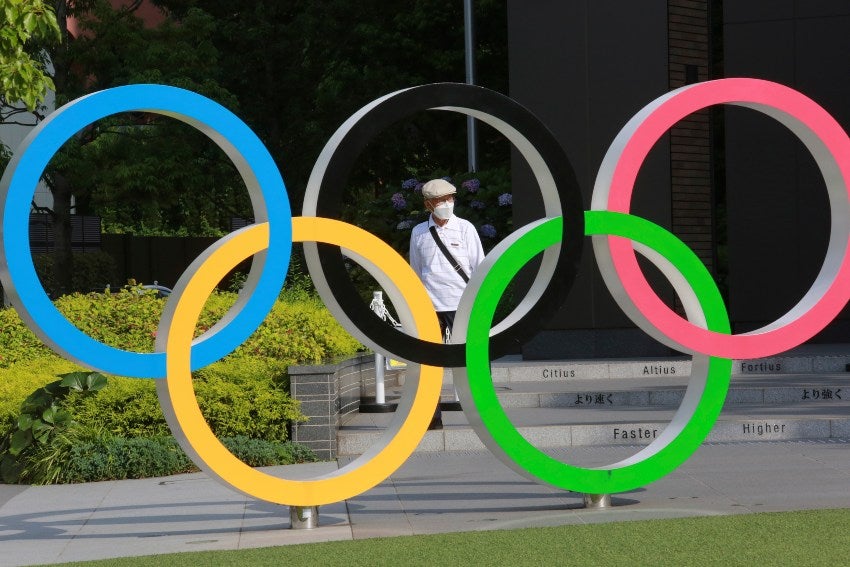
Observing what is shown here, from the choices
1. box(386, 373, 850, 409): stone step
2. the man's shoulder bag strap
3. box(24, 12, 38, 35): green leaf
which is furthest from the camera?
box(386, 373, 850, 409): stone step

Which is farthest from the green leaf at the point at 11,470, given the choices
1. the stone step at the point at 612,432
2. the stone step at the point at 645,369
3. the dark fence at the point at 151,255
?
the dark fence at the point at 151,255

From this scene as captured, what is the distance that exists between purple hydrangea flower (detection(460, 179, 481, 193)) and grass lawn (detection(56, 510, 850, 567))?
1279cm

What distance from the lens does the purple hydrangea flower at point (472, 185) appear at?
2036cm

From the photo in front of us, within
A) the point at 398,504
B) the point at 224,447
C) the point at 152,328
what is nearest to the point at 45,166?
Result: the point at 224,447

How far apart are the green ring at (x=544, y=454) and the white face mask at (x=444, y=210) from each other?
6.42 ft

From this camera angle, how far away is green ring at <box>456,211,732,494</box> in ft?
26.7

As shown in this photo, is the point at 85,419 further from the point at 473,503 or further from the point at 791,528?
the point at 791,528

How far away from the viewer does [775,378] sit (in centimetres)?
1461

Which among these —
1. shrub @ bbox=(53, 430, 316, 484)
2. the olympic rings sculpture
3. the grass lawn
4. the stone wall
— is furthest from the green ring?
shrub @ bbox=(53, 430, 316, 484)

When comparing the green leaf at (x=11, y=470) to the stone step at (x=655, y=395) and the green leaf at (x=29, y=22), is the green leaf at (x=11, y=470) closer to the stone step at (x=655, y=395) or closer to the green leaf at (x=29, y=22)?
the green leaf at (x=29, y=22)

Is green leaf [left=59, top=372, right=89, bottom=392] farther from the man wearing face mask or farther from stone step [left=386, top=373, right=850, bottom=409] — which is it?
stone step [left=386, top=373, right=850, bottom=409]

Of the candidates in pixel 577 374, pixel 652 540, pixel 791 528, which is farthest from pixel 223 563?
pixel 577 374

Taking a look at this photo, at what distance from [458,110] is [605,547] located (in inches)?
112

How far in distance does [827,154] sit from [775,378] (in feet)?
21.4
